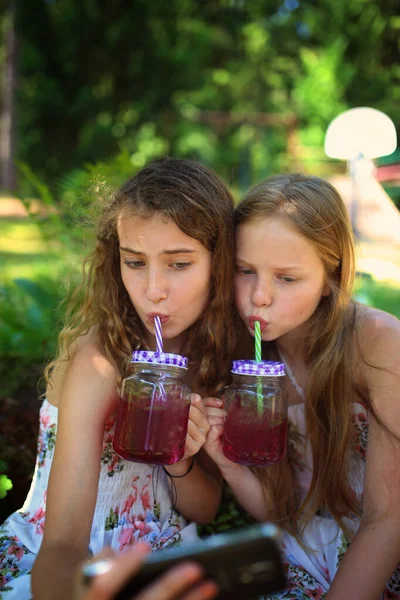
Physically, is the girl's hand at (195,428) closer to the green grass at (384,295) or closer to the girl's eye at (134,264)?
the girl's eye at (134,264)

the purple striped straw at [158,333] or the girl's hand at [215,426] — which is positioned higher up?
the purple striped straw at [158,333]

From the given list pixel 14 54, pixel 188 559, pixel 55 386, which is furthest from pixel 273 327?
pixel 14 54

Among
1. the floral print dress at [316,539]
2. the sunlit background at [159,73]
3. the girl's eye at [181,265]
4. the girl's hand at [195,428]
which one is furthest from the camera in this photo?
Answer: the sunlit background at [159,73]

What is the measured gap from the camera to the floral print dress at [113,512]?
240cm

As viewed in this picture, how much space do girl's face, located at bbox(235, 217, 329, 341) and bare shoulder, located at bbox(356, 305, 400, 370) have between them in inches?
9.5

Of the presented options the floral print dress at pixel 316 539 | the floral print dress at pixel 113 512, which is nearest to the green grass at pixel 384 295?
the floral print dress at pixel 316 539

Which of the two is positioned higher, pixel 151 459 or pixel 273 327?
pixel 273 327

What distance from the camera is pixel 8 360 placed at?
4.33 meters

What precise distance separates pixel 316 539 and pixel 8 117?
20.4m

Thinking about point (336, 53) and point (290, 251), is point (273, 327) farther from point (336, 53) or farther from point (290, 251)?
point (336, 53)

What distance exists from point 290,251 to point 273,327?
304 millimetres

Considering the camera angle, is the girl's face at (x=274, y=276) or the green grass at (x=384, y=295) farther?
the green grass at (x=384, y=295)

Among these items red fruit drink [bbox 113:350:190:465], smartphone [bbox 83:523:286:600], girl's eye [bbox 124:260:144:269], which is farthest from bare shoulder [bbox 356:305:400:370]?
smartphone [bbox 83:523:286:600]

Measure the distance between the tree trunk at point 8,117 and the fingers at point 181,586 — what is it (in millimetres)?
20137
